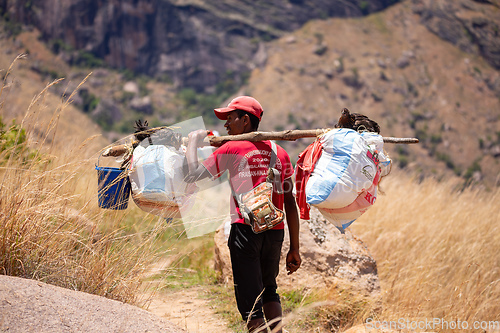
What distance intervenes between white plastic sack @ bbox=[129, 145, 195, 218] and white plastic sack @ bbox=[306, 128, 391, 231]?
2.62 feet

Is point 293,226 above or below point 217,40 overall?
above

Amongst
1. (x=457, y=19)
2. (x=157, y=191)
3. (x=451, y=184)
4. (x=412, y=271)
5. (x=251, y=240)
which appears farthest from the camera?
(x=457, y=19)

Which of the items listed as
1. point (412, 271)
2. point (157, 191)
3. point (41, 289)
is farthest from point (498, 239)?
point (41, 289)

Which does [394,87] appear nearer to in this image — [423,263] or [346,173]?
[423,263]

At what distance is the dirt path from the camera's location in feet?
11.0

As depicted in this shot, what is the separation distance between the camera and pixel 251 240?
2400 millimetres

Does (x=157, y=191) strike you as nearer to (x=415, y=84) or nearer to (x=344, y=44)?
(x=415, y=84)

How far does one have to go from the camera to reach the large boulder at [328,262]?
3.84 meters

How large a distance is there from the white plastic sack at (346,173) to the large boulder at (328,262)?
144 centimetres

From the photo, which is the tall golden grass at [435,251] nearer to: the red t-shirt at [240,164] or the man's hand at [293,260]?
the man's hand at [293,260]

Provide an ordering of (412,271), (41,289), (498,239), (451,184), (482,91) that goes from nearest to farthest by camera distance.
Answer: (41,289), (412,271), (498,239), (451,184), (482,91)

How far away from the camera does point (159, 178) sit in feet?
8.54

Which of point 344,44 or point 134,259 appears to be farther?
point 344,44

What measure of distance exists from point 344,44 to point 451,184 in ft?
234
